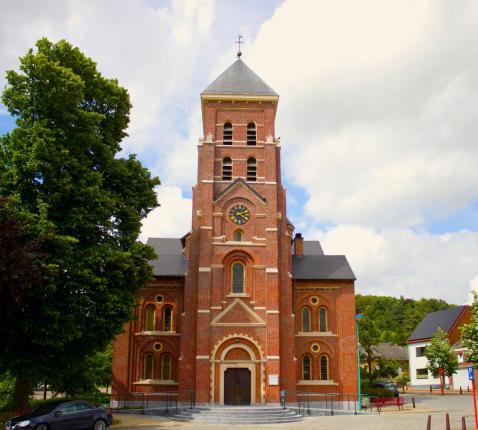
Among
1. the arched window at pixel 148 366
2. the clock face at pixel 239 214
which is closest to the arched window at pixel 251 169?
the clock face at pixel 239 214

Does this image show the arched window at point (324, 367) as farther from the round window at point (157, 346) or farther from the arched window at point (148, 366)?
the arched window at point (148, 366)

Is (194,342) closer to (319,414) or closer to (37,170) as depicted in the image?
(319,414)

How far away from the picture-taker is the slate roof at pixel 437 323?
6397cm

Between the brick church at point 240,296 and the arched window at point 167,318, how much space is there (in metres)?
0.07

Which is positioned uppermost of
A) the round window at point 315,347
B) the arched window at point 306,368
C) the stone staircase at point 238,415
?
the round window at point 315,347

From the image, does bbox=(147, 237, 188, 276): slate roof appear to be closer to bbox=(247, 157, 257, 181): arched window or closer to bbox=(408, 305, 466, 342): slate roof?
bbox=(247, 157, 257, 181): arched window

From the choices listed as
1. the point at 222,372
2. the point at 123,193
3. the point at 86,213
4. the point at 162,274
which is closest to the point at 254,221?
the point at 162,274

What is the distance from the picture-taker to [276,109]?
41.1 m

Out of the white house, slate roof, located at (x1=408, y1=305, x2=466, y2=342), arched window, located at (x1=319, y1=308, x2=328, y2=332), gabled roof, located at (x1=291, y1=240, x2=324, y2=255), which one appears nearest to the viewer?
arched window, located at (x1=319, y1=308, x2=328, y2=332)

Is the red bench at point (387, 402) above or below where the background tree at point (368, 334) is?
below

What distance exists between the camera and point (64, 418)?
19.7 m

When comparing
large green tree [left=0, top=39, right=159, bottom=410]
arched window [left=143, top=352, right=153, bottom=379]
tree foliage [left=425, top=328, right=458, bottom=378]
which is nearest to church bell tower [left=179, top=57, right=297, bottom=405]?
arched window [left=143, top=352, right=153, bottom=379]

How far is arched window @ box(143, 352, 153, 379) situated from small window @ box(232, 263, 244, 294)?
8064mm

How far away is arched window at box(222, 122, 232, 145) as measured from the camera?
39750 millimetres
